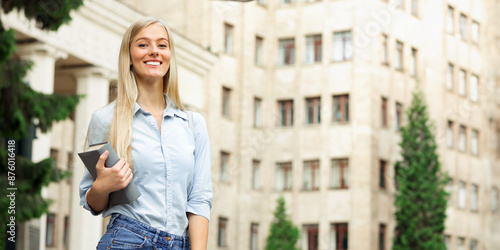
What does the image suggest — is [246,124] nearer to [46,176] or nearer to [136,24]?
[46,176]

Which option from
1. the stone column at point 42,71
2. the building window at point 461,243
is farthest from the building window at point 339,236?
the stone column at point 42,71

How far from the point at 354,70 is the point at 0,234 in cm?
3453

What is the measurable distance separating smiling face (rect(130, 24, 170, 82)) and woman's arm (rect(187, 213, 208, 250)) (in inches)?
22.9

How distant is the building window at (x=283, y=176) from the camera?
5038cm

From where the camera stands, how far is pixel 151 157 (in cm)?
377

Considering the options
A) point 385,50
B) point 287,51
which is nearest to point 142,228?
point 385,50

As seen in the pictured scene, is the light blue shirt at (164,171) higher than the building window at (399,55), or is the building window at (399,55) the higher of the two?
the building window at (399,55)

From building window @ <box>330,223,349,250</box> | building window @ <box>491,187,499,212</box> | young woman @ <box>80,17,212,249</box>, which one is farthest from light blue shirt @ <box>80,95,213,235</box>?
building window @ <box>491,187,499,212</box>

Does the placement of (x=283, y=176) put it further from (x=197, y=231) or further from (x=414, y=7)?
(x=197, y=231)

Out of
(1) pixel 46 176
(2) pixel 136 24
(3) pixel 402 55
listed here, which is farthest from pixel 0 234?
(3) pixel 402 55

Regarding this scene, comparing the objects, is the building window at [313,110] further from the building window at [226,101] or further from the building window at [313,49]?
the building window at [226,101]

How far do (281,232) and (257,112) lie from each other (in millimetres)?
7081

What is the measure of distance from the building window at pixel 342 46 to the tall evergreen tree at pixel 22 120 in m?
32.9

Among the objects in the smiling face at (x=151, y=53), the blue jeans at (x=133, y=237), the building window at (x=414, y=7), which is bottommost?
the blue jeans at (x=133, y=237)
